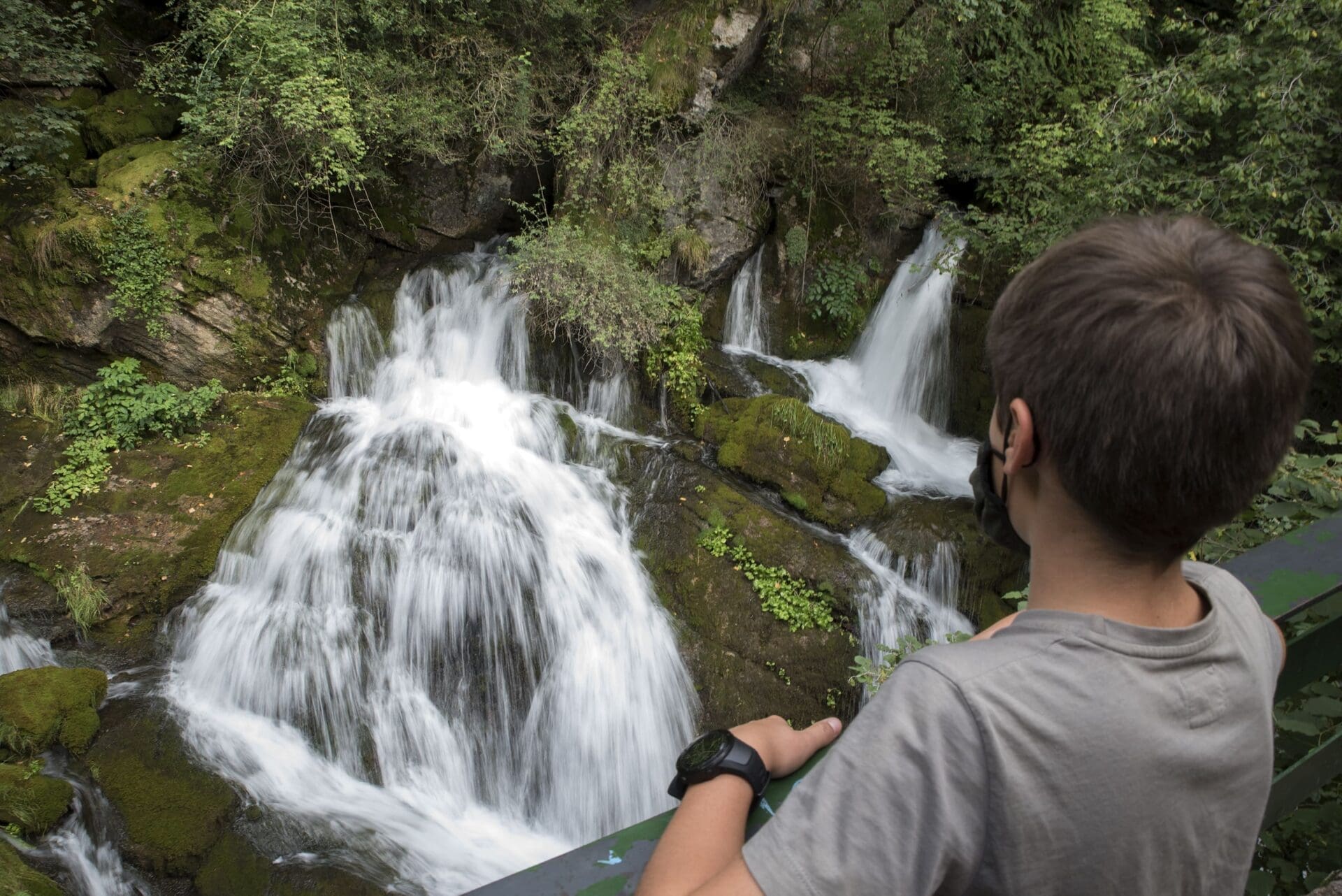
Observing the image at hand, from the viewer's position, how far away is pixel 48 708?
4.95 metres

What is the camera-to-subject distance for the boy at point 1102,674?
905 mm

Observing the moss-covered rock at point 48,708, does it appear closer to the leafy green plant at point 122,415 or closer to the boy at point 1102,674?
the leafy green plant at point 122,415

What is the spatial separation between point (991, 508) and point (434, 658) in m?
5.47

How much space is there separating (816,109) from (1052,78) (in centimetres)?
305

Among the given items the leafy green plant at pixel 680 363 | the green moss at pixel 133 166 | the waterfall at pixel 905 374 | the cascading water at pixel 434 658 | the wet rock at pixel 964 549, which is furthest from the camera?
the waterfall at pixel 905 374

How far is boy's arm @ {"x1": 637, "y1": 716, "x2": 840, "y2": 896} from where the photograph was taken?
3.09 feet

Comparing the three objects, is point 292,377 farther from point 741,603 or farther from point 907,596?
point 907,596

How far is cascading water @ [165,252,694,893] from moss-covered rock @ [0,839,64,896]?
1002 millimetres

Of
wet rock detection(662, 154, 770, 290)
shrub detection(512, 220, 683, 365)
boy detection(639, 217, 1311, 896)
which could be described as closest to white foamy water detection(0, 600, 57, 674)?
shrub detection(512, 220, 683, 365)

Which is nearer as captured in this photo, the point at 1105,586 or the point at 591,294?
the point at 1105,586

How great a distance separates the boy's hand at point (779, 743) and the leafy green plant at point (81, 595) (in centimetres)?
624

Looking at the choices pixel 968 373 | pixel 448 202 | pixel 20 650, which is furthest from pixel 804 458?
pixel 20 650

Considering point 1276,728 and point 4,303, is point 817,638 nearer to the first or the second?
point 1276,728

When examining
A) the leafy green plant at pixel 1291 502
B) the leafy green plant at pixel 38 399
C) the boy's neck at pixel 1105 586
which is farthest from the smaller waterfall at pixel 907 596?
the leafy green plant at pixel 38 399
